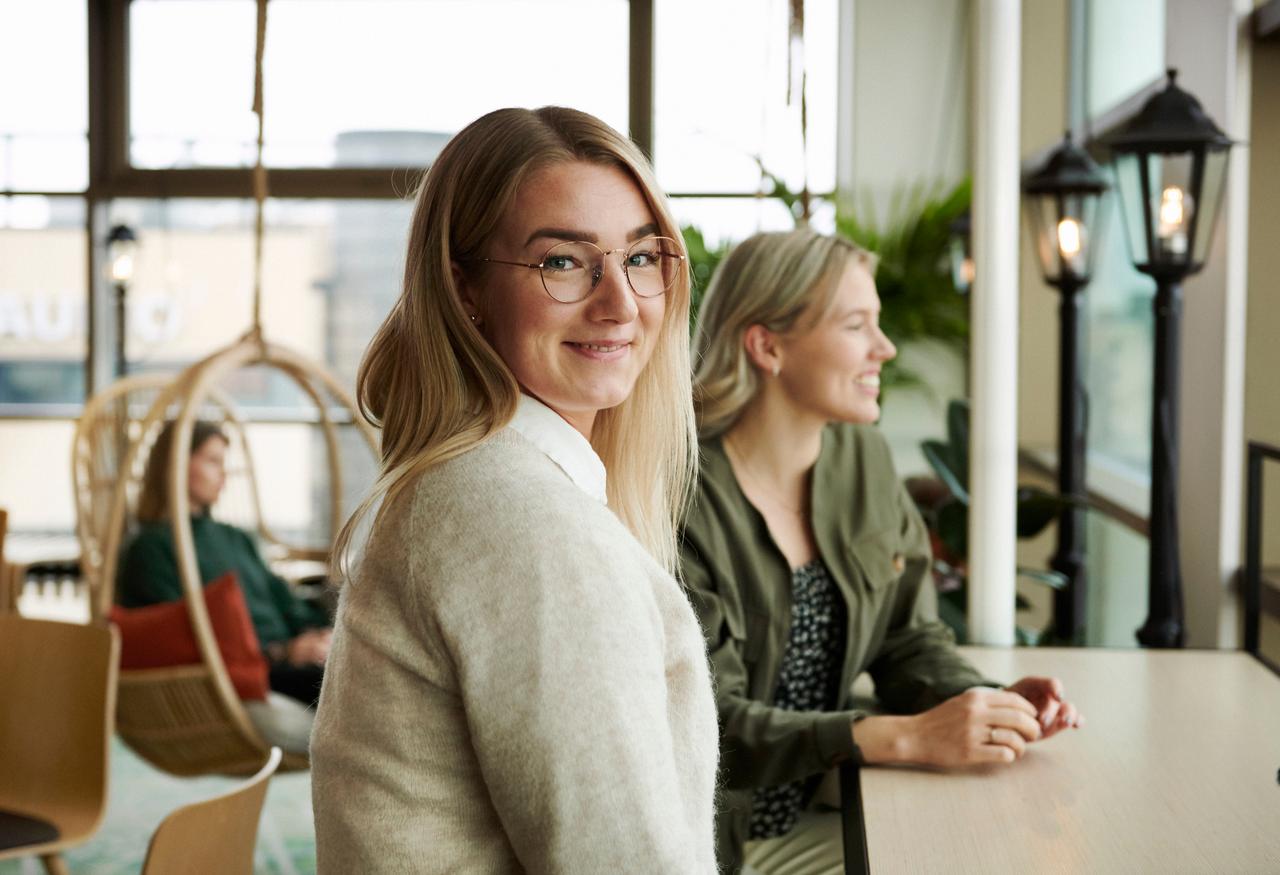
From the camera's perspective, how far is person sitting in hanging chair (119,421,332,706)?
142 inches

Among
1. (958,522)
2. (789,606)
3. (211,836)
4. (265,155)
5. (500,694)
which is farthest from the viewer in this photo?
(265,155)

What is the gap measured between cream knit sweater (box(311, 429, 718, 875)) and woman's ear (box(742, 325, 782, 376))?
3.19 feet

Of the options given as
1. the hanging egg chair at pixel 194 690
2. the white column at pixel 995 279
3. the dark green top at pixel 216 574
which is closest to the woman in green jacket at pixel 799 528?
the white column at pixel 995 279

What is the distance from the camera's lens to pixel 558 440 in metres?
1.01

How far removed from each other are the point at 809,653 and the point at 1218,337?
1.42 metres

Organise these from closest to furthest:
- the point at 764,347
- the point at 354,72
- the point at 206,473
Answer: the point at 764,347 → the point at 206,473 → the point at 354,72

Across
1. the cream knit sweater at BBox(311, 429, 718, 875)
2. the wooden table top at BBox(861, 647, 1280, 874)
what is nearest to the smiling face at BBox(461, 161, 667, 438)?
the cream knit sweater at BBox(311, 429, 718, 875)

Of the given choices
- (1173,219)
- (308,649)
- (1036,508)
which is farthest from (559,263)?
(308,649)

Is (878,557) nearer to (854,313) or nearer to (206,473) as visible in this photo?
(854,313)

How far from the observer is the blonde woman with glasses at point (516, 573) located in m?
0.84

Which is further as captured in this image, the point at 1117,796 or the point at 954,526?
the point at 954,526

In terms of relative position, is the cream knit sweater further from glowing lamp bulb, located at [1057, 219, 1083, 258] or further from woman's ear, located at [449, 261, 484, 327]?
glowing lamp bulb, located at [1057, 219, 1083, 258]

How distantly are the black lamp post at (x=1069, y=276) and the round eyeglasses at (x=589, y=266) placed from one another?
2089 mm

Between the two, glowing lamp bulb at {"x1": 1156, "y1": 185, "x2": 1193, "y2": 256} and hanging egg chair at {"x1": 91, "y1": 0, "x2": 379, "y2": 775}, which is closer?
glowing lamp bulb at {"x1": 1156, "y1": 185, "x2": 1193, "y2": 256}
